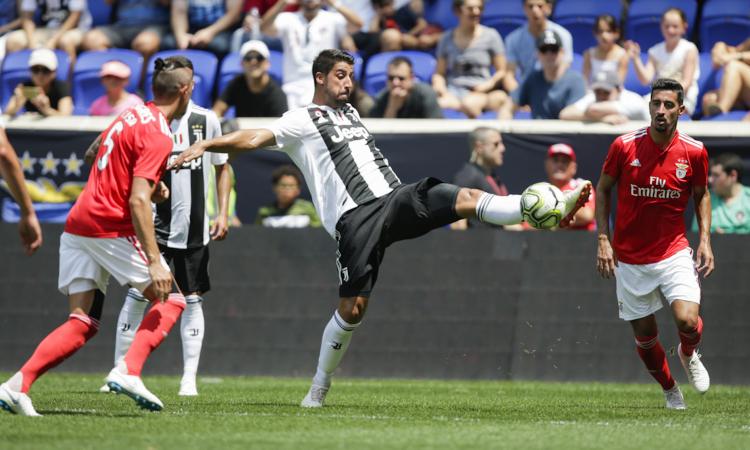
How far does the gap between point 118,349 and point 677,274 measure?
4.25 m

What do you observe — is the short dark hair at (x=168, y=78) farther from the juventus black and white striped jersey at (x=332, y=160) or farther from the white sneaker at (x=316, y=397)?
the white sneaker at (x=316, y=397)

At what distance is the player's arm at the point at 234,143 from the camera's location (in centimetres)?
771

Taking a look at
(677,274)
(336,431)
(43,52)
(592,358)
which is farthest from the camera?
(43,52)

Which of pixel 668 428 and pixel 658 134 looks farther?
pixel 658 134

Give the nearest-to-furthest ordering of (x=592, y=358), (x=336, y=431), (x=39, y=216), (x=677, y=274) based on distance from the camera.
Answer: (x=336, y=431) < (x=677, y=274) < (x=592, y=358) < (x=39, y=216)

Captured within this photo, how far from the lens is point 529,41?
50.2 ft

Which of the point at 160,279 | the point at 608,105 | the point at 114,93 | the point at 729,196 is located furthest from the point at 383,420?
the point at 114,93

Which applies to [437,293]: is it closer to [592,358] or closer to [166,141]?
[592,358]

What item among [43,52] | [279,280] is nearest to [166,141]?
[279,280]

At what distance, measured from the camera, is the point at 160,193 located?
24.8 ft

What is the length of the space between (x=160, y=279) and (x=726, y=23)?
10862 mm

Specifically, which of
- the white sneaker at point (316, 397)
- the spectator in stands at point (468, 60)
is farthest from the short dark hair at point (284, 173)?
the white sneaker at point (316, 397)

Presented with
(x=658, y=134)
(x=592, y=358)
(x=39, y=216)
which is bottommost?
(x=592, y=358)

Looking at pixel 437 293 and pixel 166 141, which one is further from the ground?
pixel 166 141
